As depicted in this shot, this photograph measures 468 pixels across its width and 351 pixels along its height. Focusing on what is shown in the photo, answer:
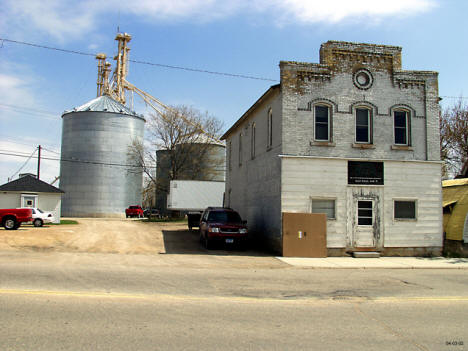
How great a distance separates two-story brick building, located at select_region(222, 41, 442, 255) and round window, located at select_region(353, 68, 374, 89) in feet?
0.15

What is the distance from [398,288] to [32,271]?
379 inches

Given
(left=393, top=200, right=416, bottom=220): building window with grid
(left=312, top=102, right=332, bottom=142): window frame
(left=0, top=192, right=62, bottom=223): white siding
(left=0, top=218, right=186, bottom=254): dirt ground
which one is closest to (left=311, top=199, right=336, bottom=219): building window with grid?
(left=312, top=102, right=332, bottom=142): window frame

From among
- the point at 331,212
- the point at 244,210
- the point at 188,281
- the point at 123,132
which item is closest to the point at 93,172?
the point at 123,132

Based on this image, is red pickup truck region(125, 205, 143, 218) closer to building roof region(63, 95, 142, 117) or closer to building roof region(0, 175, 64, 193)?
building roof region(63, 95, 142, 117)

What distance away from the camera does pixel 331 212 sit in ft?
60.4

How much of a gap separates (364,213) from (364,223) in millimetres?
441

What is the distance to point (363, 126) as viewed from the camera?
19.3 m

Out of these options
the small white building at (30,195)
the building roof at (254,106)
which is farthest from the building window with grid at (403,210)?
the small white building at (30,195)

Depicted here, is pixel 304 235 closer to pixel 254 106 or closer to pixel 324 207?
pixel 324 207

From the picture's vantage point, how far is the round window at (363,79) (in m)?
19.2

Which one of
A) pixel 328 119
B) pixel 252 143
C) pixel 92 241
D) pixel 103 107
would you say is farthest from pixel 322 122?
pixel 103 107

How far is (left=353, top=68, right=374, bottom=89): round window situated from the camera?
19.2 metres

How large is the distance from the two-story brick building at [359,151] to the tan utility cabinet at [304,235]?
0.50 meters

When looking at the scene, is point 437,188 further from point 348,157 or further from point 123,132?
point 123,132
